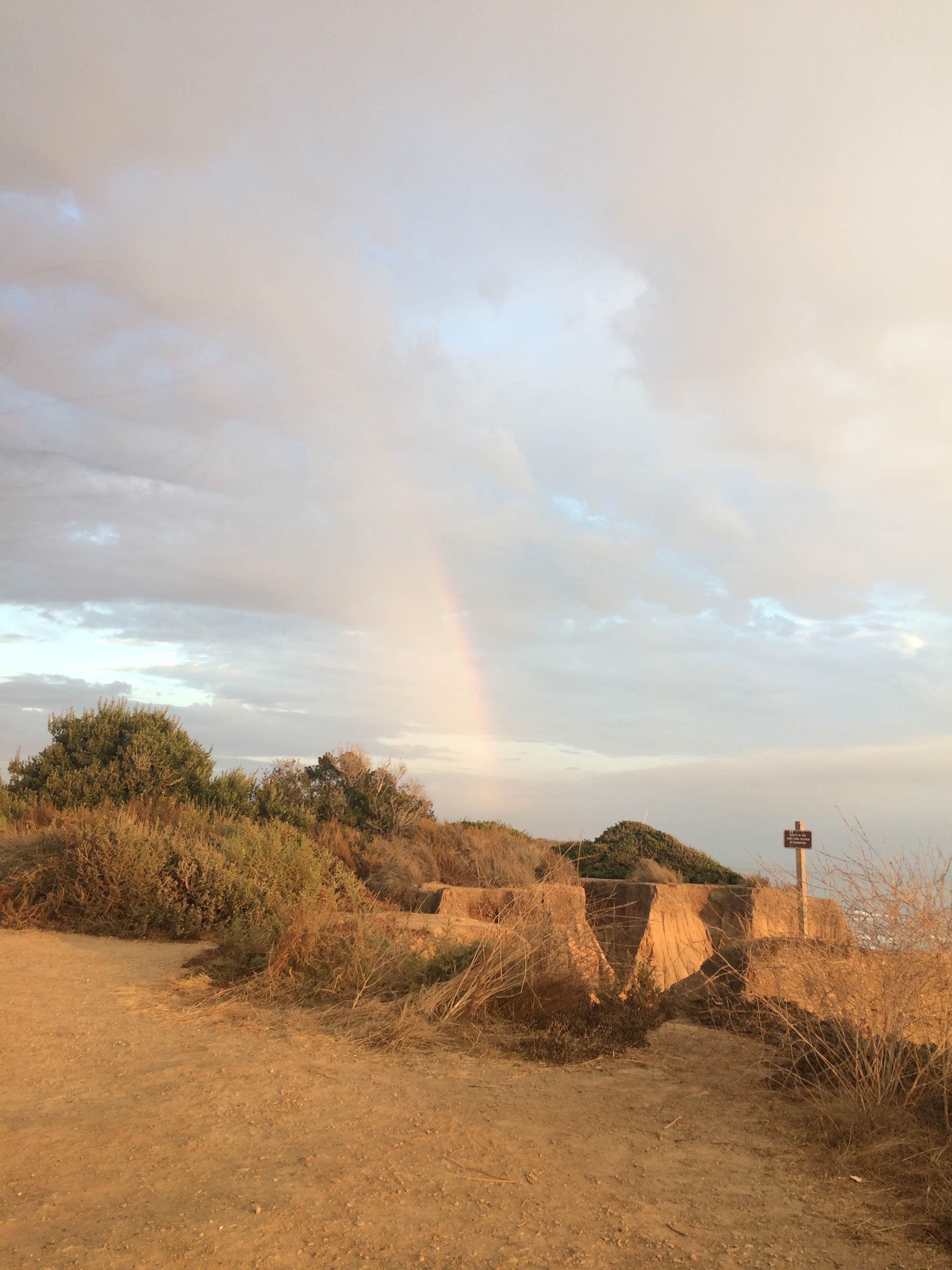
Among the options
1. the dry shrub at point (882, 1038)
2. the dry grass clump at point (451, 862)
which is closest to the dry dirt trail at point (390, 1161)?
the dry shrub at point (882, 1038)

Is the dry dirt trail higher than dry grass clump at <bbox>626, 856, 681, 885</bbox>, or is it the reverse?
dry grass clump at <bbox>626, 856, 681, 885</bbox>

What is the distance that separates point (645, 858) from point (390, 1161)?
18553mm

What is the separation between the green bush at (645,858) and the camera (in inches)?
830

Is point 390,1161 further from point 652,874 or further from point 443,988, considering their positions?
point 652,874

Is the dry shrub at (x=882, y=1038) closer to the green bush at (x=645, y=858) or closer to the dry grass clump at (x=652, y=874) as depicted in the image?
the dry grass clump at (x=652, y=874)

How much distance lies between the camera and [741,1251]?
3270 mm

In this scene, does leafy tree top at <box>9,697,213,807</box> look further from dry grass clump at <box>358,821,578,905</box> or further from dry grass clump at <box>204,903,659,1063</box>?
dry grass clump at <box>204,903,659,1063</box>

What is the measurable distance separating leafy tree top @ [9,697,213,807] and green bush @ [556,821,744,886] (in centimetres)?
903

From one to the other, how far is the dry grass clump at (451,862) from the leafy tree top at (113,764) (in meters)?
4.19

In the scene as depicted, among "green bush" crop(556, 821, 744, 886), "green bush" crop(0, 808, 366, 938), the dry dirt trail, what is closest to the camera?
the dry dirt trail

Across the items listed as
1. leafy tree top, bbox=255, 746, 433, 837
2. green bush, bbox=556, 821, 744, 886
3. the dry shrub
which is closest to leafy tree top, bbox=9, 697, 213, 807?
leafy tree top, bbox=255, 746, 433, 837

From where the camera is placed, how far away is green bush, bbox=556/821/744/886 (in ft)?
69.2

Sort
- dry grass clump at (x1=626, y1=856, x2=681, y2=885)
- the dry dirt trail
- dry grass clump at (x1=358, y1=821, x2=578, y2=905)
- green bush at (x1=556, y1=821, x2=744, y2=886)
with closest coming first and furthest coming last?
1. the dry dirt trail
2. dry grass clump at (x1=358, y1=821, x2=578, y2=905)
3. dry grass clump at (x1=626, y1=856, x2=681, y2=885)
4. green bush at (x1=556, y1=821, x2=744, y2=886)

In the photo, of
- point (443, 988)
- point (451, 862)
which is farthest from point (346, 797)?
point (443, 988)
